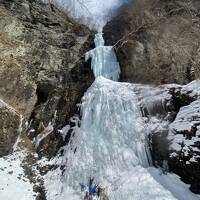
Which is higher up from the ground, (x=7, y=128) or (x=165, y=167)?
(x=7, y=128)

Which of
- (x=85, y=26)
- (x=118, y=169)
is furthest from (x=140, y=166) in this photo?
(x=85, y=26)

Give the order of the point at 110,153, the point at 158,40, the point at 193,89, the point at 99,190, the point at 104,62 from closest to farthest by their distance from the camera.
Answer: the point at 99,190, the point at 193,89, the point at 110,153, the point at 158,40, the point at 104,62

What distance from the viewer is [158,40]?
15242 millimetres

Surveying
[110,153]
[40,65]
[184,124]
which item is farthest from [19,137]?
[184,124]

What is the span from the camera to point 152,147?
1098 centimetres

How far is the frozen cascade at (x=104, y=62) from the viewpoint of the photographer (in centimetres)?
1530

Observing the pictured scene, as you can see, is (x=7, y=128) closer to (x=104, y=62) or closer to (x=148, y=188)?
(x=104, y=62)

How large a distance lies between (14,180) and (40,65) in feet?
21.5

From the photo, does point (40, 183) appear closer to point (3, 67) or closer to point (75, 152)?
point (75, 152)

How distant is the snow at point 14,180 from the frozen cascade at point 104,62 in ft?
16.2

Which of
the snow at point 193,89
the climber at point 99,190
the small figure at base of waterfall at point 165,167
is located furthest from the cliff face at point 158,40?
the climber at point 99,190

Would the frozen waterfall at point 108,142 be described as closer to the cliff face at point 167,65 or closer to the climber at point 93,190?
the climber at point 93,190

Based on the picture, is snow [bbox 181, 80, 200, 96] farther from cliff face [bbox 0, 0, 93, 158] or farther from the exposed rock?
the exposed rock

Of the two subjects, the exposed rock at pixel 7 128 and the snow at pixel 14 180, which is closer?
the snow at pixel 14 180
